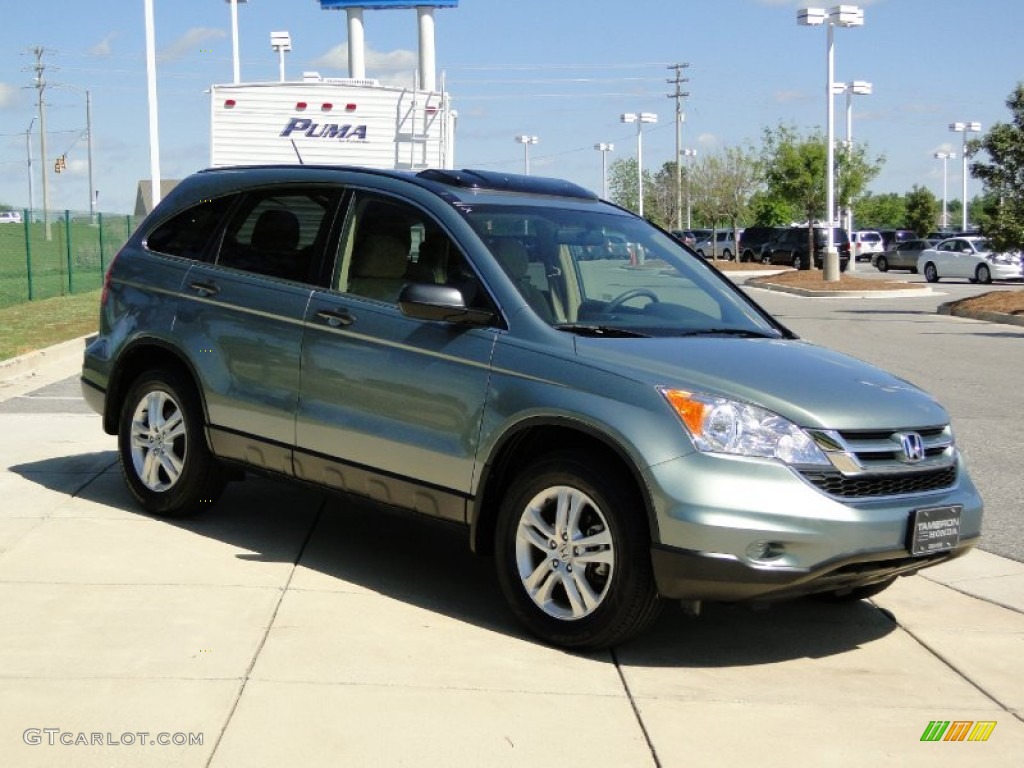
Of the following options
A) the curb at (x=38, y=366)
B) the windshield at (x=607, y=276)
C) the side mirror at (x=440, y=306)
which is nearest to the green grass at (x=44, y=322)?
the curb at (x=38, y=366)

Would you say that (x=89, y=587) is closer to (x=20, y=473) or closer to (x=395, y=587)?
(x=395, y=587)

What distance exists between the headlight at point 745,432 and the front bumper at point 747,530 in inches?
2.2

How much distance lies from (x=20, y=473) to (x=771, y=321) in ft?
15.7

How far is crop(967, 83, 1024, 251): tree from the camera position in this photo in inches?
1123

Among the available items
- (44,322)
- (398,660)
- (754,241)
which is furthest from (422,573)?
(754,241)

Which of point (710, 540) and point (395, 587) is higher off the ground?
point (710, 540)

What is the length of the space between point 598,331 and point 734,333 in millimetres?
738

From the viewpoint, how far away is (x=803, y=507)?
16.9ft

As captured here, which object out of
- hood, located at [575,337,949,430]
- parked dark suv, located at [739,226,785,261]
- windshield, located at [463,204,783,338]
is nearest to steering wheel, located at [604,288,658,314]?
windshield, located at [463,204,783,338]

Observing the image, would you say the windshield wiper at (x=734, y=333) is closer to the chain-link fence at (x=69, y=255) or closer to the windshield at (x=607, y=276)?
the windshield at (x=607, y=276)

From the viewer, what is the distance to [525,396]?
565cm

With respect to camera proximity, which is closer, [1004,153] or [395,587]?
[395,587]

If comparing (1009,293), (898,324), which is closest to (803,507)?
(898,324)

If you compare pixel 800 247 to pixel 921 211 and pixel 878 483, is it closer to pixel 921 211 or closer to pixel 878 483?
pixel 921 211
